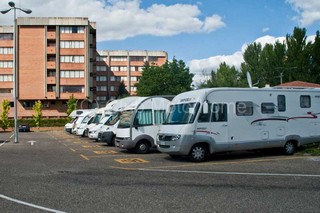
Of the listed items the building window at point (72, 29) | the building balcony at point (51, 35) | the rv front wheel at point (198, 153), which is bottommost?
the rv front wheel at point (198, 153)

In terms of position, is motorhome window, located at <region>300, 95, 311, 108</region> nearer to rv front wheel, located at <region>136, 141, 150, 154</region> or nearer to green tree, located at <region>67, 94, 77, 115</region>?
rv front wheel, located at <region>136, 141, 150, 154</region>

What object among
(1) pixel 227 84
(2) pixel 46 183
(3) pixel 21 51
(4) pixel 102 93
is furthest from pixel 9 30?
(2) pixel 46 183

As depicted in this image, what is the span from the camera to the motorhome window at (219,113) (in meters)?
14.9

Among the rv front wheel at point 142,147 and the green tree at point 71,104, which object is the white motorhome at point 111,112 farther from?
the green tree at point 71,104

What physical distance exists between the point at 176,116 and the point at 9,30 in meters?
71.5

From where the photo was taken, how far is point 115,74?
10788cm

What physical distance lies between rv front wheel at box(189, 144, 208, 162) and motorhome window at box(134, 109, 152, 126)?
3.94 metres

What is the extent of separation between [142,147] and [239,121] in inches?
→ 188

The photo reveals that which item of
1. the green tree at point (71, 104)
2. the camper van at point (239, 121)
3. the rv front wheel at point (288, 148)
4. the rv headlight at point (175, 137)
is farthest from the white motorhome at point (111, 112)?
the green tree at point (71, 104)

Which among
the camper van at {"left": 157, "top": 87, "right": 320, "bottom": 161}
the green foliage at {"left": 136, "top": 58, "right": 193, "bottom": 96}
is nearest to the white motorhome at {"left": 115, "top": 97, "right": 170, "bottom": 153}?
the camper van at {"left": 157, "top": 87, "right": 320, "bottom": 161}

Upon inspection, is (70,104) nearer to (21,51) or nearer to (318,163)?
(21,51)

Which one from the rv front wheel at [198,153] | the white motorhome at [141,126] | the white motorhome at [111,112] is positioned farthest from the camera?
the white motorhome at [111,112]

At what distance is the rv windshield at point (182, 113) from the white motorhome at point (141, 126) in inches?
94.9

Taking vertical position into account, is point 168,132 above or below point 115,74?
below
